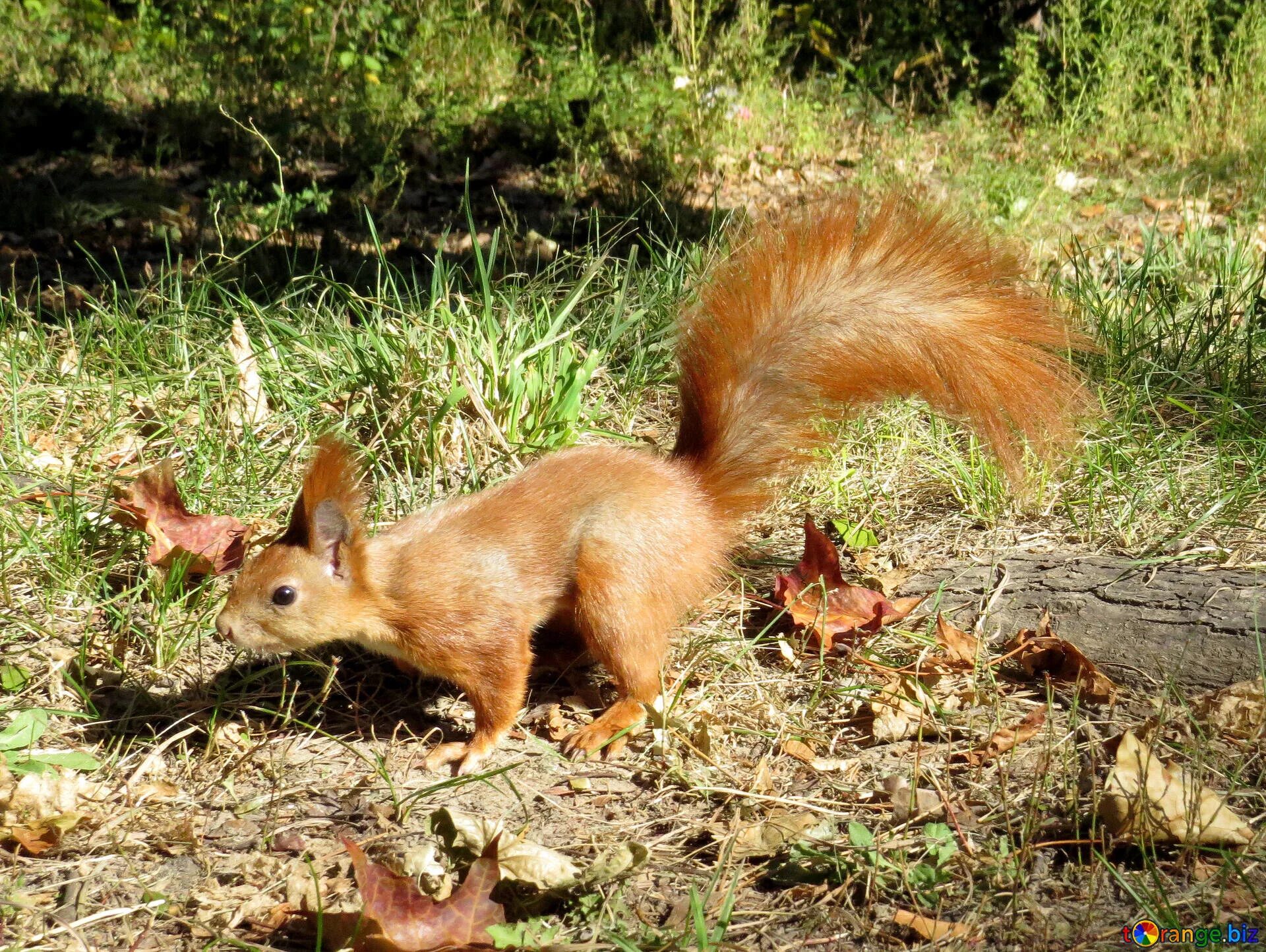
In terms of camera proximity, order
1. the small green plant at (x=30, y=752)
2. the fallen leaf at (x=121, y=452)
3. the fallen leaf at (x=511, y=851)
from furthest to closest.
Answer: the fallen leaf at (x=121, y=452), the small green plant at (x=30, y=752), the fallen leaf at (x=511, y=851)

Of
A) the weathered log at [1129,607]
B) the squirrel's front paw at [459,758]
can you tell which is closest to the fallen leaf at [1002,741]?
the weathered log at [1129,607]

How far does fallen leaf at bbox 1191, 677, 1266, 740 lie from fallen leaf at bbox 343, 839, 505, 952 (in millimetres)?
1386

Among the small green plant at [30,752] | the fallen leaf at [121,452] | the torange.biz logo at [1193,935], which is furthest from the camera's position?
the fallen leaf at [121,452]

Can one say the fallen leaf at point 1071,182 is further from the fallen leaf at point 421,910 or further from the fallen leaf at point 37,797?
the fallen leaf at point 37,797

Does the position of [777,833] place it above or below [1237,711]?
below

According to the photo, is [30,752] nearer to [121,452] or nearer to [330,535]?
[330,535]

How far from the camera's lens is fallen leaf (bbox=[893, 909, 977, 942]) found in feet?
5.69

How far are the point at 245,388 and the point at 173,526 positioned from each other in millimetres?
686

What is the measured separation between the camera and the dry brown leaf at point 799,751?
7.57ft

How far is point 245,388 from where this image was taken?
10.7 feet

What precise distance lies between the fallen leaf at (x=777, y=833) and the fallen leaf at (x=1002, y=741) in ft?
1.07

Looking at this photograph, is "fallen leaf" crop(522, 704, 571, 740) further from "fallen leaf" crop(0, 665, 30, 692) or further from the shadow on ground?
the shadow on ground

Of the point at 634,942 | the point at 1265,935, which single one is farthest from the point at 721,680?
the point at 1265,935

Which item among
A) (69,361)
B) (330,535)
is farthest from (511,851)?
(69,361)
